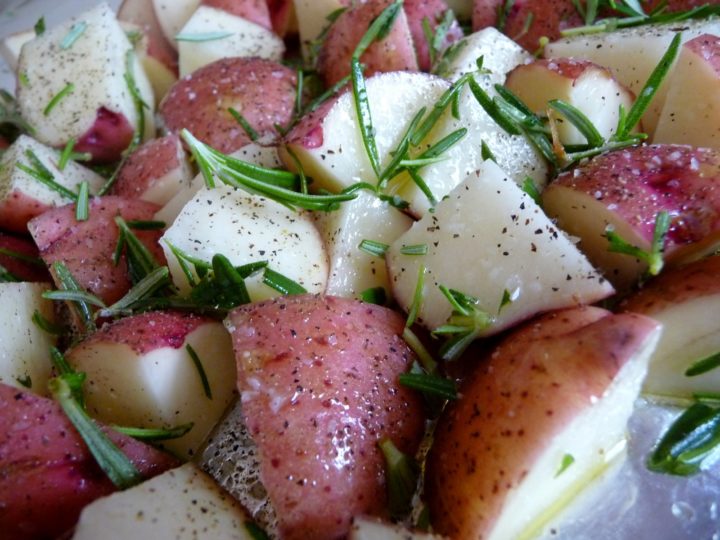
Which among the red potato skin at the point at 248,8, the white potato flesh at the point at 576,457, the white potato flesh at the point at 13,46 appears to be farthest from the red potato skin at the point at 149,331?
the white potato flesh at the point at 13,46

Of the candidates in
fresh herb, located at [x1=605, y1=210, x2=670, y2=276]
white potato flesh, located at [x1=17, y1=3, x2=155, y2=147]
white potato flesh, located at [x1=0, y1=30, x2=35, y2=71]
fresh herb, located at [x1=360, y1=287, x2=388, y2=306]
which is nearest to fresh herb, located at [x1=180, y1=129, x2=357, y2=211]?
fresh herb, located at [x1=360, y1=287, x2=388, y2=306]

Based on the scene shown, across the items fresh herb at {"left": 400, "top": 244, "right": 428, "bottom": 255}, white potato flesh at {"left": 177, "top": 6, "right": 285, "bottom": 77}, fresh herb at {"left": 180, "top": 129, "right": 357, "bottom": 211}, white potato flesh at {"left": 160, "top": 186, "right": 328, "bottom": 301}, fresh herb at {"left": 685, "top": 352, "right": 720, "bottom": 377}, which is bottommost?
fresh herb at {"left": 685, "top": 352, "right": 720, "bottom": 377}

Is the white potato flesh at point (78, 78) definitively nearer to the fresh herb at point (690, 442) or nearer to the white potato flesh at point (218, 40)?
the white potato flesh at point (218, 40)

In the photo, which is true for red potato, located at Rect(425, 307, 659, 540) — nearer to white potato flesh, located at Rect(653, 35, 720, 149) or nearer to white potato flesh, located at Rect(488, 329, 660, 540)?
white potato flesh, located at Rect(488, 329, 660, 540)

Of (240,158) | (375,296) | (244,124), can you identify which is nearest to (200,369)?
(375,296)

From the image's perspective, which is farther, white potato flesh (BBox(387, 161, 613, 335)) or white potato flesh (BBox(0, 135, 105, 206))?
white potato flesh (BBox(0, 135, 105, 206))

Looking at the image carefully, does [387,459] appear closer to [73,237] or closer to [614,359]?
[614,359]

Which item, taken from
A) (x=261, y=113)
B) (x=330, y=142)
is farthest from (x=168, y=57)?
(x=330, y=142)

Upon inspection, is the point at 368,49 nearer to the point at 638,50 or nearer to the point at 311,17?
the point at 311,17
